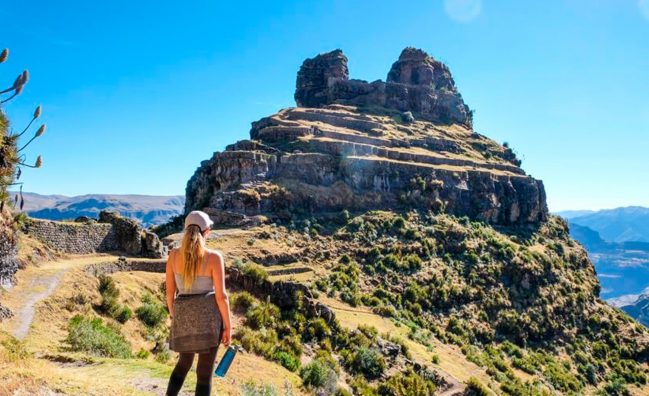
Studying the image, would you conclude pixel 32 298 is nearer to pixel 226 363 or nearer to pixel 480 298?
pixel 226 363

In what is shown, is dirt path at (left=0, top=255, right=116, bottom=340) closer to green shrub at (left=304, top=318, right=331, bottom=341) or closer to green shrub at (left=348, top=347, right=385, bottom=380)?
green shrub at (left=304, top=318, right=331, bottom=341)

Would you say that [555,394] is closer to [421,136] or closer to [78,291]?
[78,291]

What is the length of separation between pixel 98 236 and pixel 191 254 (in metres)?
20.9

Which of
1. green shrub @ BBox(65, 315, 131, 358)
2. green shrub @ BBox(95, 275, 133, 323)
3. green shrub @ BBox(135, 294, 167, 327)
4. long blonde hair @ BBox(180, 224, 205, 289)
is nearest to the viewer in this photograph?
long blonde hair @ BBox(180, 224, 205, 289)

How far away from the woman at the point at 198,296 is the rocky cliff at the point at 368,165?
124ft

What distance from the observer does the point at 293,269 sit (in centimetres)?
3819

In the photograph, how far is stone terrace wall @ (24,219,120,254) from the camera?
66.4 feet

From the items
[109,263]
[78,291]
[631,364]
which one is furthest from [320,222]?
[631,364]

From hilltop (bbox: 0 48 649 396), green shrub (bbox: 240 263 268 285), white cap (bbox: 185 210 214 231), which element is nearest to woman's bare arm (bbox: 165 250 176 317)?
white cap (bbox: 185 210 214 231)

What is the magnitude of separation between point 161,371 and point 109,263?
11.9 m

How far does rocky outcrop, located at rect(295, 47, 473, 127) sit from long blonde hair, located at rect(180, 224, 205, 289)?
76307mm

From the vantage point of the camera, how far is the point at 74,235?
852 inches

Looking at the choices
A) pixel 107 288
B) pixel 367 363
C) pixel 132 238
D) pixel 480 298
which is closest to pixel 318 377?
pixel 367 363

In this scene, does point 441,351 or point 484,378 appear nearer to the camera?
point 484,378
